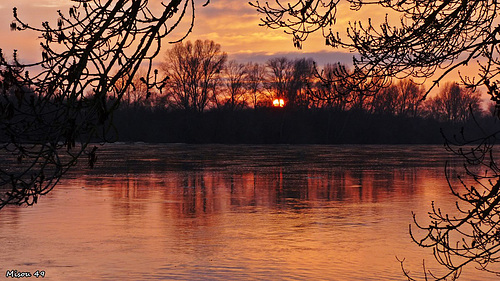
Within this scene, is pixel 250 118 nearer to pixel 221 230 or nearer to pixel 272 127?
pixel 272 127

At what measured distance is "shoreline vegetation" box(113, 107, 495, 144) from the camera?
79688 mm

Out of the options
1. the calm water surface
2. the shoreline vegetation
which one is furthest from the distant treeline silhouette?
the calm water surface

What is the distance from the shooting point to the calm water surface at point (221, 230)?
10593 mm

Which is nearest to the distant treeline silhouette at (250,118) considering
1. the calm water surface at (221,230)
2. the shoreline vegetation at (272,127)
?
the shoreline vegetation at (272,127)

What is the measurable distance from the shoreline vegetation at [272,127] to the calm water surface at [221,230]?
177ft

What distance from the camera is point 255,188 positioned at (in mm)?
22891

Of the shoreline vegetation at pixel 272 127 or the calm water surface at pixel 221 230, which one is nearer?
the calm water surface at pixel 221 230

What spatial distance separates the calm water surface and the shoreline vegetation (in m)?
54.0

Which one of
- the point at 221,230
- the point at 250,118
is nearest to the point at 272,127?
the point at 250,118

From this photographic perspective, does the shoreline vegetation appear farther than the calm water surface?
Yes

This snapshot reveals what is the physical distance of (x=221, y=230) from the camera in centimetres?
1418

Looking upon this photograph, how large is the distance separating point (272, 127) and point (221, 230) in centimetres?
6637

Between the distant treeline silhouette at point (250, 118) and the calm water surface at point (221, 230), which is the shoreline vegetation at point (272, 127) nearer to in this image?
the distant treeline silhouette at point (250, 118)

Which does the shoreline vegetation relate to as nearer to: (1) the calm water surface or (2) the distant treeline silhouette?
(2) the distant treeline silhouette
